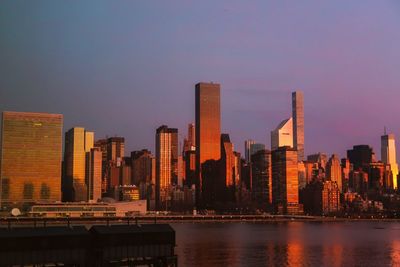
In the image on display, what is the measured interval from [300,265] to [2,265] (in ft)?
157

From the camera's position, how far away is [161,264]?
54.1 m

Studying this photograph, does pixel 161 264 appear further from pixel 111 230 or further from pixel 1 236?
pixel 1 236

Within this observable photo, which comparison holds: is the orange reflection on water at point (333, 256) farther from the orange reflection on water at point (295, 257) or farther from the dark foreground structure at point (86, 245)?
the dark foreground structure at point (86, 245)

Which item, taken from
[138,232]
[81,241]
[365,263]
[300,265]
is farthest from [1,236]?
[365,263]

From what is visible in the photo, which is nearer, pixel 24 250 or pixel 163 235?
pixel 24 250

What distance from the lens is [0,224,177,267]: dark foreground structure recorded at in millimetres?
46844

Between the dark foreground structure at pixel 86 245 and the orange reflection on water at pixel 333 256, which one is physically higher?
the dark foreground structure at pixel 86 245

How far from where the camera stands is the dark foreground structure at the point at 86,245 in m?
46.8

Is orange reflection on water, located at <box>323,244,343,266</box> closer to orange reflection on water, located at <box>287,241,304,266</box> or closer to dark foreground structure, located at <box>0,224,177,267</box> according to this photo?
orange reflection on water, located at <box>287,241,304,266</box>

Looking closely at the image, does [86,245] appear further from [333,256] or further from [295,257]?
[333,256]

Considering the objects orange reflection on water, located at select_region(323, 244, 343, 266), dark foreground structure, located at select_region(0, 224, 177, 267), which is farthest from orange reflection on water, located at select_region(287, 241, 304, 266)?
dark foreground structure, located at select_region(0, 224, 177, 267)

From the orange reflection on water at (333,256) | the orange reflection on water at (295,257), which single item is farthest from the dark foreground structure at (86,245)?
the orange reflection on water at (333,256)

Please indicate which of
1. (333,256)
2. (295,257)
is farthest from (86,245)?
(333,256)

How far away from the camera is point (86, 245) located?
49938 mm
